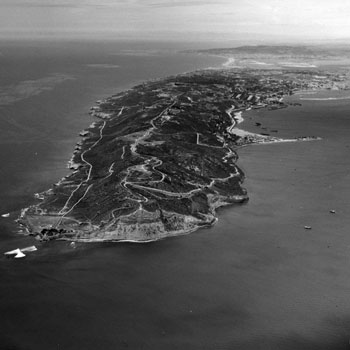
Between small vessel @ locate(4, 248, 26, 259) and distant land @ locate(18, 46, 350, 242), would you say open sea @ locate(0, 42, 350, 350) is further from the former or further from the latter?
distant land @ locate(18, 46, 350, 242)

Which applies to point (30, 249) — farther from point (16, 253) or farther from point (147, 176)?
point (147, 176)

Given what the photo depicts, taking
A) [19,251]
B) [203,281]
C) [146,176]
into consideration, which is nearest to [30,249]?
[19,251]

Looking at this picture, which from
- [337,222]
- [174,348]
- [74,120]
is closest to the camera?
[174,348]

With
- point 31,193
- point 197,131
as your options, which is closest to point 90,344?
point 31,193

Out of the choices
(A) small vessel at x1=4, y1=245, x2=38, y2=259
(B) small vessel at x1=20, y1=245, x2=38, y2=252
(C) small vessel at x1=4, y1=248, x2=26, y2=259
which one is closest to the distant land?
A: (B) small vessel at x1=20, y1=245, x2=38, y2=252

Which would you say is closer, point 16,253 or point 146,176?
point 16,253

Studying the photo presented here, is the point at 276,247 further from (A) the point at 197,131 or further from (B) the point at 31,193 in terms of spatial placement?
(A) the point at 197,131

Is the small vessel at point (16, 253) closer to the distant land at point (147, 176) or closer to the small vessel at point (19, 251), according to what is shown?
the small vessel at point (19, 251)
